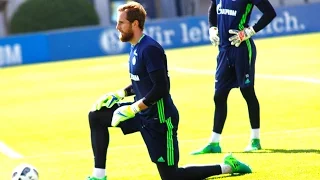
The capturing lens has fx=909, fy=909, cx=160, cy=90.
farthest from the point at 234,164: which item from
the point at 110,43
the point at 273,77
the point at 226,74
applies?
the point at 110,43

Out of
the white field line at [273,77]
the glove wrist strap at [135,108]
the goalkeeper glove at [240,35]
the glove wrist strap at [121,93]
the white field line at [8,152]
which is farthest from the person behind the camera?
the white field line at [273,77]

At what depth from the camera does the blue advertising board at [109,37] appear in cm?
3844

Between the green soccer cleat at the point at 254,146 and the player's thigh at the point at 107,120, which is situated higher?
the player's thigh at the point at 107,120

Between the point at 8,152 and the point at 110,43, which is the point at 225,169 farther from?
the point at 110,43

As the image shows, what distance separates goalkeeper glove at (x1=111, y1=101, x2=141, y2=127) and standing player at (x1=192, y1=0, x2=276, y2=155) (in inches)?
113

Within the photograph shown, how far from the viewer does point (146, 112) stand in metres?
9.37

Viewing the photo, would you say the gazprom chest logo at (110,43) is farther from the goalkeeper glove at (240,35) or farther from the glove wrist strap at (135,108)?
the glove wrist strap at (135,108)

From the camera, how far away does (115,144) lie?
14.2 m

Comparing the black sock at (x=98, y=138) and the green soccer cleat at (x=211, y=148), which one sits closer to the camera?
the black sock at (x=98, y=138)

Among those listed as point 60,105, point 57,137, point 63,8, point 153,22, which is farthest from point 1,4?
point 57,137

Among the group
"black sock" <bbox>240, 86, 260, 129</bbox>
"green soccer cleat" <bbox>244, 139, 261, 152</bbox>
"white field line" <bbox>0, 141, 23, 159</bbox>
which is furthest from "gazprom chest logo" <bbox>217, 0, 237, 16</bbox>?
"white field line" <bbox>0, 141, 23, 159</bbox>

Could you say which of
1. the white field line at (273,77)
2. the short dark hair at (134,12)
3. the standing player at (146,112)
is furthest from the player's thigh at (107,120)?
the white field line at (273,77)

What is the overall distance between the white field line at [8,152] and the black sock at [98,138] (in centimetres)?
417

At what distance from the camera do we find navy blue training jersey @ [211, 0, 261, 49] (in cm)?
1171
